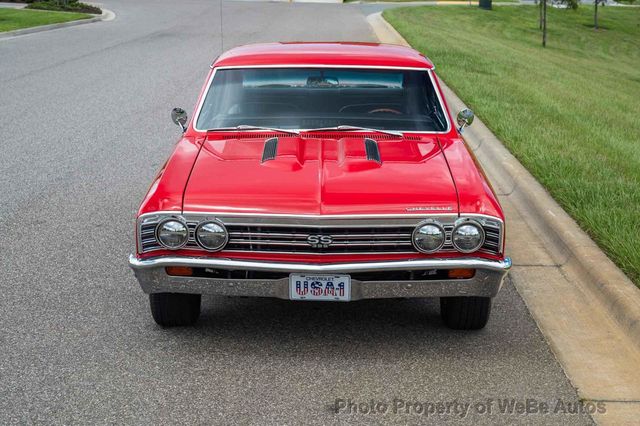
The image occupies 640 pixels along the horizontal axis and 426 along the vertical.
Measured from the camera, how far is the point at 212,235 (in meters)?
5.01

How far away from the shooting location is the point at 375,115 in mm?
6387

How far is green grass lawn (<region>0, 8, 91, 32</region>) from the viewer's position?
27484 millimetres

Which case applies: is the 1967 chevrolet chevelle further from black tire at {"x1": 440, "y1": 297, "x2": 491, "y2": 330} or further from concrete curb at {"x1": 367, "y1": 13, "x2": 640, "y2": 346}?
concrete curb at {"x1": 367, "y1": 13, "x2": 640, "y2": 346}

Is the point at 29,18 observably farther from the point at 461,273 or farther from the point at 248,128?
the point at 461,273

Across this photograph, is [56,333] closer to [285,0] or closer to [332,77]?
[332,77]

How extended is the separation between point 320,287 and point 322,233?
0.91ft

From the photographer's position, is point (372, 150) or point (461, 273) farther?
point (372, 150)

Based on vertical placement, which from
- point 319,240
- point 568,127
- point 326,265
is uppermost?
point 319,240

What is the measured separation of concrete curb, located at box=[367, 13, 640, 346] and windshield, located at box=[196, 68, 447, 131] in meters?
1.36

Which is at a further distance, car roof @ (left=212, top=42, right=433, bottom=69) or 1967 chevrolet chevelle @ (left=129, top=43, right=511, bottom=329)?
car roof @ (left=212, top=42, right=433, bottom=69)

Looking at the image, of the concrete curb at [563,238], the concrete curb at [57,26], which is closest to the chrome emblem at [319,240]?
the concrete curb at [563,238]

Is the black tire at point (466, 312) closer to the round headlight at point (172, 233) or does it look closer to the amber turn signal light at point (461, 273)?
the amber turn signal light at point (461, 273)

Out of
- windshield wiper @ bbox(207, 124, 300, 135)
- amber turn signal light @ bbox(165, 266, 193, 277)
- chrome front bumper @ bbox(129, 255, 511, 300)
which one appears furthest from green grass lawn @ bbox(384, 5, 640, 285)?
amber turn signal light @ bbox(165, 266, 193, 277)

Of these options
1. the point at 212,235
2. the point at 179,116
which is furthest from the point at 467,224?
the point at 179,116
